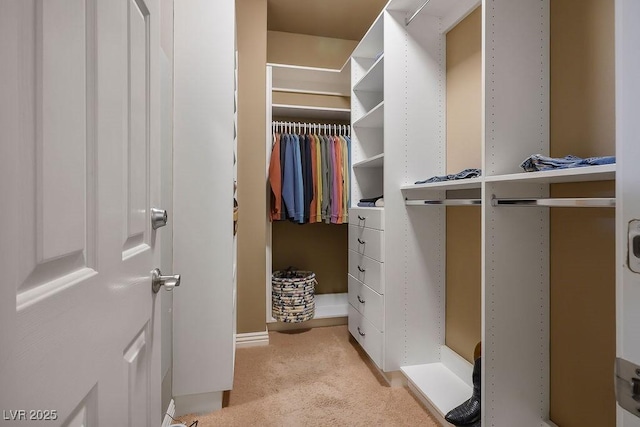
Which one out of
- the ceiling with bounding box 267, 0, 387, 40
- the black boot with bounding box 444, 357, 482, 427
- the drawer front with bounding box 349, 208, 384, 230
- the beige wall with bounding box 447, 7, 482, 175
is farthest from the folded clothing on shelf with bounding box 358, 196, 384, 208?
the ceiling with bounding box 267, 0, 387, 40

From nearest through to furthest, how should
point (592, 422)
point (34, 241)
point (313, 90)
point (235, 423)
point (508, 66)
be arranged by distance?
point (34, 241)
point (592, 422)
point (508, 66)
point (235, 423)
point (313, 90)

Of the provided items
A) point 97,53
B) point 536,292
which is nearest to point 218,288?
point 97,53

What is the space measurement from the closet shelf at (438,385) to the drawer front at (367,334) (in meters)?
0.17

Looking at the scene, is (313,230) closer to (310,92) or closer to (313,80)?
(310,92)

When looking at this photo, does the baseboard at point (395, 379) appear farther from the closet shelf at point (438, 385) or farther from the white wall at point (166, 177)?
the white wall at point (166, 177)

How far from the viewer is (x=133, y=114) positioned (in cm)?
71

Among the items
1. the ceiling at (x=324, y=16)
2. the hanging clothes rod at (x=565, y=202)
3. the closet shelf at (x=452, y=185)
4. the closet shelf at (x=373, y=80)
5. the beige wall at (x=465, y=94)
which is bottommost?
the hanging clothes rod at (x=565, y=202)

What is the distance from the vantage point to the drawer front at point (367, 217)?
6.51 ft

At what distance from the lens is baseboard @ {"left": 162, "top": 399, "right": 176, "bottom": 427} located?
1.49 meters

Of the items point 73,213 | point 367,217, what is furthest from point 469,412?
point 73,213

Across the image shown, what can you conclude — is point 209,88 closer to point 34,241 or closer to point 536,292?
point 34,241

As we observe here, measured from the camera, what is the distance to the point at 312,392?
1881 mm

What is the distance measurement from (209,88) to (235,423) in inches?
68.7

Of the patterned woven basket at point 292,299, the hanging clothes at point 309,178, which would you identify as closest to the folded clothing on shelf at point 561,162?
the hanging clothes at point 309,178
